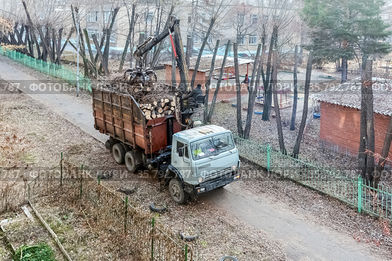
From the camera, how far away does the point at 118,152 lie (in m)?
13.4

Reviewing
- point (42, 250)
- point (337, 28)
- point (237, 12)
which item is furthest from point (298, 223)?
point (237, 12)

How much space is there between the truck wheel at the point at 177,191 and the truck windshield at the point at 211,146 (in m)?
1.06

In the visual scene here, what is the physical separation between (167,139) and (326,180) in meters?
5.31

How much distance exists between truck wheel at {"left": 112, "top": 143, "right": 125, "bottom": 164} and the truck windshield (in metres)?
3.94

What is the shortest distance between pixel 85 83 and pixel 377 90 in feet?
62.5

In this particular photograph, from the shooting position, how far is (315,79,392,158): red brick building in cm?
1489

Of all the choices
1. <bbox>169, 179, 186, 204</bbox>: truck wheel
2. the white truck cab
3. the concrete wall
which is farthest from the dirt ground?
the concrete wall

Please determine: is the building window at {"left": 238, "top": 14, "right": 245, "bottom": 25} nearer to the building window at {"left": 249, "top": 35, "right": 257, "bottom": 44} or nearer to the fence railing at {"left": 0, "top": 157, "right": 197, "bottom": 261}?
the building window at {"left": 249, "top": 35, "right": 257, "bottom": 44}

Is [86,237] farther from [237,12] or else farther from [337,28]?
[237,12]

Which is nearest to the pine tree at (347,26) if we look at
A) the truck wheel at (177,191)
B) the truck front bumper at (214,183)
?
the truck front bumper at (214,183)

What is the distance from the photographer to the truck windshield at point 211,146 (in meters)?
10.2

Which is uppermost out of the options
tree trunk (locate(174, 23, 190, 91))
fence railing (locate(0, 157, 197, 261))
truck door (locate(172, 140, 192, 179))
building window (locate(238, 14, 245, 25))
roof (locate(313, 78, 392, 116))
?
building window (locate(238, 14, 245, 25))

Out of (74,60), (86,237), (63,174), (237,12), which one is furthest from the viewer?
(74,60)

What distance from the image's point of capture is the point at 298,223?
32.6 ft
